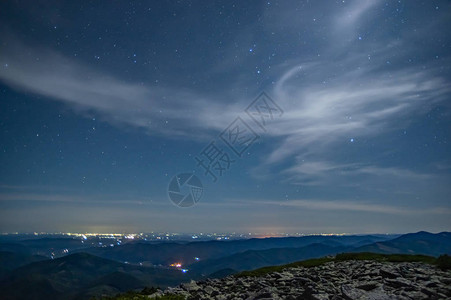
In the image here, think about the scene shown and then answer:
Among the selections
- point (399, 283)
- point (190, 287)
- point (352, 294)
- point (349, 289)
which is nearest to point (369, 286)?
point (399, 283)

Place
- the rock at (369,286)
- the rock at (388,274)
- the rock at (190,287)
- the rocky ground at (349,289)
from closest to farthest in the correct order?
the rocky ground at (349,289) < the rock at (369,286) < the rock at (388,274) < the rock at (190,287)

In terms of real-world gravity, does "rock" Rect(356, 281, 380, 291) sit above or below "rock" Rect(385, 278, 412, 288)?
below

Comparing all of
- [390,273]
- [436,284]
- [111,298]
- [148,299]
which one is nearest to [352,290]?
[436,284]

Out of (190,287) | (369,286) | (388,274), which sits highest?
(369,286)

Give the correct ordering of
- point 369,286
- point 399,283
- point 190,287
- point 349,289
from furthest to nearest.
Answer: point 190,287
point 369,286
point 399,283
point 349,289

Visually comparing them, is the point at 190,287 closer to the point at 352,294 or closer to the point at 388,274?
the point at 352,294

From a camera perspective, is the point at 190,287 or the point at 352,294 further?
the point at 190,287

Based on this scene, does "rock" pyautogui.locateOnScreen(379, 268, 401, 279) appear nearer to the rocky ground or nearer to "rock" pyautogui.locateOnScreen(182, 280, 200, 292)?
the rocky ground

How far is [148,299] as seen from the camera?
15516 mm

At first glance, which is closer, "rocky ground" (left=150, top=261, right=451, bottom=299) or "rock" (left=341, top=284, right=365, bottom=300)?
"rock" (left=341, top=284, right=365, bottom=300)

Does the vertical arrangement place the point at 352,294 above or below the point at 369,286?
above

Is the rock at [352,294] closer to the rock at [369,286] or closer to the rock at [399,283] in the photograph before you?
the rock at [369,286]

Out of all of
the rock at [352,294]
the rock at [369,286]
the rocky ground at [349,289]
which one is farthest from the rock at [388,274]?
the rock at [352,294]

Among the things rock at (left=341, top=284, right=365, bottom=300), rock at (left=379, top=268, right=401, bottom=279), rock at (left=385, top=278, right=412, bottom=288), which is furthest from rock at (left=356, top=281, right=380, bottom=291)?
rock at (left=379, top=268, right=401, bottom=279)
